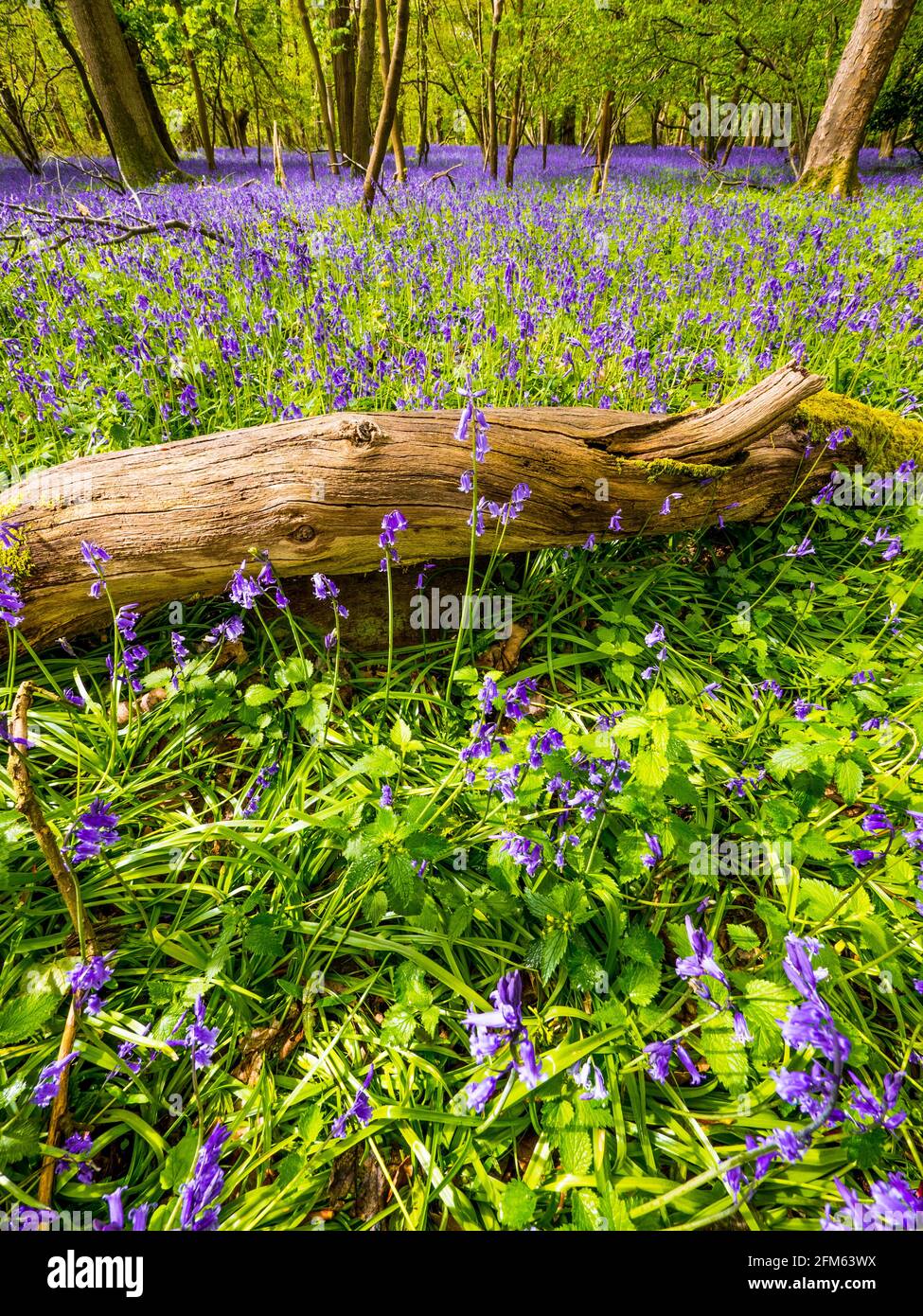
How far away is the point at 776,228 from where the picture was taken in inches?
278

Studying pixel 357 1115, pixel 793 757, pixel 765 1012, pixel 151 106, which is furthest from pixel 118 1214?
pixel 151 106

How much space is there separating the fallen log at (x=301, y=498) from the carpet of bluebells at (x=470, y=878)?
0.11m

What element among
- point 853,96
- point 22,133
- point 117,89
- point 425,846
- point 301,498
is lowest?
point 425,846

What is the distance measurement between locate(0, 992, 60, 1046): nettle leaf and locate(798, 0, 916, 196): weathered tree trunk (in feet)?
43.3

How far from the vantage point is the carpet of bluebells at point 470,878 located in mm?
1277

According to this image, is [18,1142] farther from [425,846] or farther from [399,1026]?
[425,846]

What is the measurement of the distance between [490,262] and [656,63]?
1072 cm

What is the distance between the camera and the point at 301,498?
2172 mm

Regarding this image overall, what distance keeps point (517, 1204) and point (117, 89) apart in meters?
13.8

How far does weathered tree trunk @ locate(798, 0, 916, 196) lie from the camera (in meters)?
8.13

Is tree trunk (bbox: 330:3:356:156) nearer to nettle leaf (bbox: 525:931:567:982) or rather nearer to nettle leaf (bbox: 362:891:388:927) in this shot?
nettle leaf (bbox: 362:891:388:927)

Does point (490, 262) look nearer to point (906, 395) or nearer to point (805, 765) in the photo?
point (906, 395)

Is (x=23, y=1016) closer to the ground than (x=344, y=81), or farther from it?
closer to the ground

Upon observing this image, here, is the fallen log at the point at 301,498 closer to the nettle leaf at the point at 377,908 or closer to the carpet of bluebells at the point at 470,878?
the carpet of bluebells at the point at 470,878
